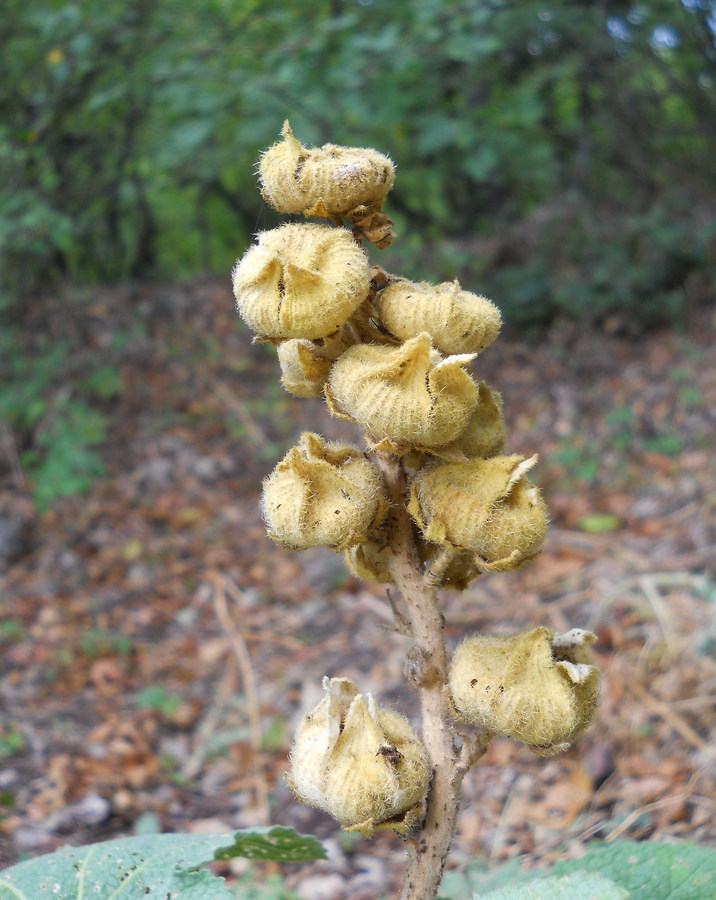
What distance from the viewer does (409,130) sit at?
693 cm

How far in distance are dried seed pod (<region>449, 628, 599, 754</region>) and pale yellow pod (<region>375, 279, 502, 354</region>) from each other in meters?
0.49

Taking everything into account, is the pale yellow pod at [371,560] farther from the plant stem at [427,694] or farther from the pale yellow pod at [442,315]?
the pale yellow pod at [442,315]

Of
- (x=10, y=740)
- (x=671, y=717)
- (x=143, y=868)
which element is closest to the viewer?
(x=143, y=868)

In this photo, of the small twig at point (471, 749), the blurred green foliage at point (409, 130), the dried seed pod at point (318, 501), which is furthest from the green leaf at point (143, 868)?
the blurred green foliage at point (409, 130)

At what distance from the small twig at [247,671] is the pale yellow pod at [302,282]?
205 centimetres

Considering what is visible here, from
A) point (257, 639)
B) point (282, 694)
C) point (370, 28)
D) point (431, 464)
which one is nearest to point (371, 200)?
point (431, 464)

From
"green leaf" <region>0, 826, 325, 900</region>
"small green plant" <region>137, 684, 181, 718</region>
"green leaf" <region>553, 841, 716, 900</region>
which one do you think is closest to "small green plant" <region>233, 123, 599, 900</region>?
"green leaf" <region>0, 826, 325, 900</region>

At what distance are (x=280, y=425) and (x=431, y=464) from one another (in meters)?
5.26

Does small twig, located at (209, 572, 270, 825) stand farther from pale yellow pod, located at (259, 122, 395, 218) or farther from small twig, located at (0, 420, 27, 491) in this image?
pale yellow pod, located at (259, 122, 395, 218)

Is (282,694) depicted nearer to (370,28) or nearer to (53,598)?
(53,598)

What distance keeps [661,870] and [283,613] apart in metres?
2.92

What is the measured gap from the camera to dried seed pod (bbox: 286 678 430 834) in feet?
4.16

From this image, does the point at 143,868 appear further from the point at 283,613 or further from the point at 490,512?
the point at 283,613

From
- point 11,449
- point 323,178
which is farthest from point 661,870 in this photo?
point 11,449
